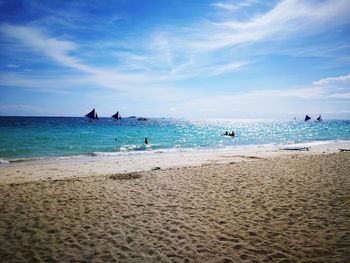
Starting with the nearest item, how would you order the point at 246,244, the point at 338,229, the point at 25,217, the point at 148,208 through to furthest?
the point at 246,244, the point at 338,229, the point at 25,217, the point at 148,208

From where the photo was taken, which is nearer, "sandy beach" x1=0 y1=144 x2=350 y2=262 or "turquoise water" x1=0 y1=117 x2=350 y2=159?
"sandy beach" x1=0 y1=144 x2=350 y2=262

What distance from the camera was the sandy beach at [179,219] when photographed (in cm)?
595

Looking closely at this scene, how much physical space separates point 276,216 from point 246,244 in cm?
218

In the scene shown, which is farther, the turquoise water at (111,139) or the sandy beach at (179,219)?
the turquoise water at (111,139)

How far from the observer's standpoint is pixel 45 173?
15477mm

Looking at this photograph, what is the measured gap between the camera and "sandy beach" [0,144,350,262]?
595 centimetres

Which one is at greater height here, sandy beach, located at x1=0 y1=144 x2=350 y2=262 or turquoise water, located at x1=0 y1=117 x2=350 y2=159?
turquoise water, located at x1=0 y1=117 x2=350 y2=159

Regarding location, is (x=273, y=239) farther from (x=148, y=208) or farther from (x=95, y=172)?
(x=95, y=172)

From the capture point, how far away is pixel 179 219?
25.7ft

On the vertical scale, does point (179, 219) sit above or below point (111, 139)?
below

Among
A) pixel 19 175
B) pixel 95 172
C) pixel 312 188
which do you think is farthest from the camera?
pixel 95 172

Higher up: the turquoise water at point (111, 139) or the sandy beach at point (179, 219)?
the turquoise water at point (111, 139)

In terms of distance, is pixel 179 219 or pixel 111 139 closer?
pixel 179 219

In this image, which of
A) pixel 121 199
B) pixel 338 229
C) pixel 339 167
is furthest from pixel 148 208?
pixel 339 167
